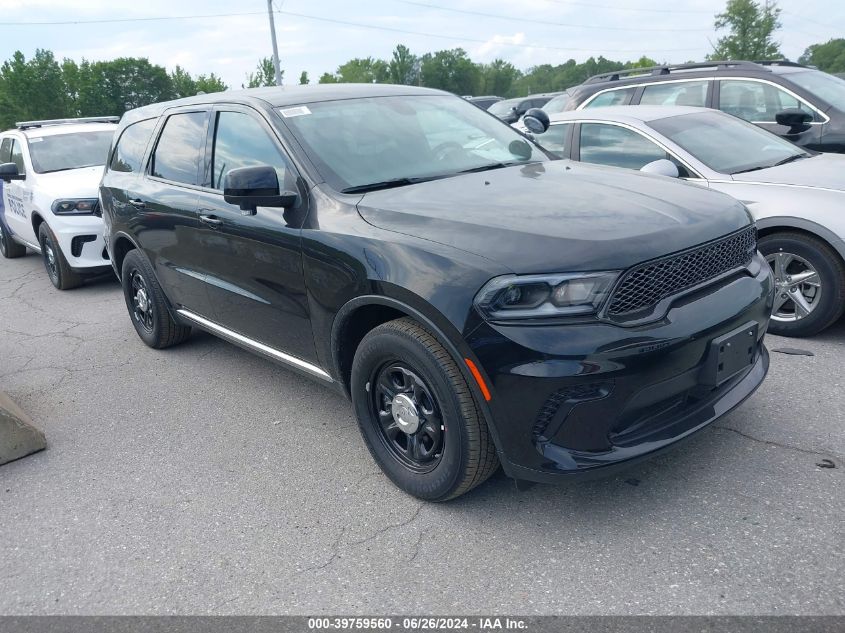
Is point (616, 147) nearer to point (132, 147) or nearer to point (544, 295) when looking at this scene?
point (544, 295)

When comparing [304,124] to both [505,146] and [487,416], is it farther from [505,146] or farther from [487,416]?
[487,416]

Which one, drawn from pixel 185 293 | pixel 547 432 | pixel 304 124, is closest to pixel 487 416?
pixel 547 432

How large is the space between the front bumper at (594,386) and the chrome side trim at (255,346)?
4.05 feet

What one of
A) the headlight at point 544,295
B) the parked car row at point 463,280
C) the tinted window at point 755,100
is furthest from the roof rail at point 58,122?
the headlight at point 544,295

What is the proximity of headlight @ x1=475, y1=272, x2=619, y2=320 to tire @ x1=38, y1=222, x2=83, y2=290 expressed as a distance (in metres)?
6.50

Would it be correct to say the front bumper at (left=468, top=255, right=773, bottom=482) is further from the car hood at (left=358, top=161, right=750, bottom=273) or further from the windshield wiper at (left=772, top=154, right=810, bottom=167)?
the windshield wiper at (left=772, top=154, right=810, bottom=167)

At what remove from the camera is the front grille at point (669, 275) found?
2631 millimetres

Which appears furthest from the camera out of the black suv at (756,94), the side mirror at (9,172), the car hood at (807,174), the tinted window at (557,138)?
the side mirror at (9,172)

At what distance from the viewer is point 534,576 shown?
268cm

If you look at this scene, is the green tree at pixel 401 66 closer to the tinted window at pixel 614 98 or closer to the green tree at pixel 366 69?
the green tree at pixel 366 69

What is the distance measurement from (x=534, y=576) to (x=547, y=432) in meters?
0.55

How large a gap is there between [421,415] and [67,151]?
7.47m

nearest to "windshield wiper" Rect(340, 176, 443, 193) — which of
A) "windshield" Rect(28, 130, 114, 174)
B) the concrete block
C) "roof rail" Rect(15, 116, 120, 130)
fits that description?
the concrete block

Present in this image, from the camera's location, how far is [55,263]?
7926 mm
